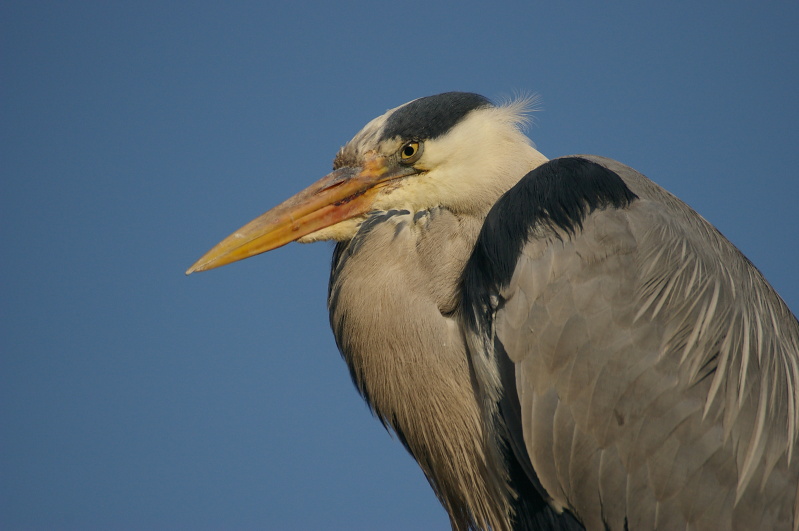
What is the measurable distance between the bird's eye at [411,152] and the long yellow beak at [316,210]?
34mm

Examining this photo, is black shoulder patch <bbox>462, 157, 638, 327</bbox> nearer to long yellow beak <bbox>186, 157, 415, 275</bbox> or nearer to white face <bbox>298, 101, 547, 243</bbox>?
white face <bbox>298, 101, 547, 243</bbox>

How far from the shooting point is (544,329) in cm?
256

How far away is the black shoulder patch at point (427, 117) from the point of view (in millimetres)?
3029

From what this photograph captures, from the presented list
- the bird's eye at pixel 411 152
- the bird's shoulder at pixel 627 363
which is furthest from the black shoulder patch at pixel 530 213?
the bird's eye at pixel 411 152

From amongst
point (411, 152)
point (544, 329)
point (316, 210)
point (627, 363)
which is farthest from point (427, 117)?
point (627, 363)

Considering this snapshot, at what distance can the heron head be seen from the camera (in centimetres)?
301

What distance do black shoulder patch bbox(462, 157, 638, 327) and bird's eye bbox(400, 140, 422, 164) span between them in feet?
1.28

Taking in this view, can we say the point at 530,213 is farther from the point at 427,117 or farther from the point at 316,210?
the point at 316,210

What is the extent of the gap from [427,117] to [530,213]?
594mm

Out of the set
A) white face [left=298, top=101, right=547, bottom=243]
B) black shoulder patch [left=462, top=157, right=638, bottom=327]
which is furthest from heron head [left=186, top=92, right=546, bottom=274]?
black shoulder patch [left=462, top=157, right=638, bottom=327]

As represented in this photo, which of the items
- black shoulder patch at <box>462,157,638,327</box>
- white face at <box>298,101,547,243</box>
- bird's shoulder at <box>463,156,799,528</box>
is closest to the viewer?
bird's shoulder at <box>463,156,799,528</box>

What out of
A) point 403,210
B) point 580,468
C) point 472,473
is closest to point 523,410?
point 580,468

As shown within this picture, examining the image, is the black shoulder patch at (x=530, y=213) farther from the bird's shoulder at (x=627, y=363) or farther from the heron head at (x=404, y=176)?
the heron head at (x=404, y=176)

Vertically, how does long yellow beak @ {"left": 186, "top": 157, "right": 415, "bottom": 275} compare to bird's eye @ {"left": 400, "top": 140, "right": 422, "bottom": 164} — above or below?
below
